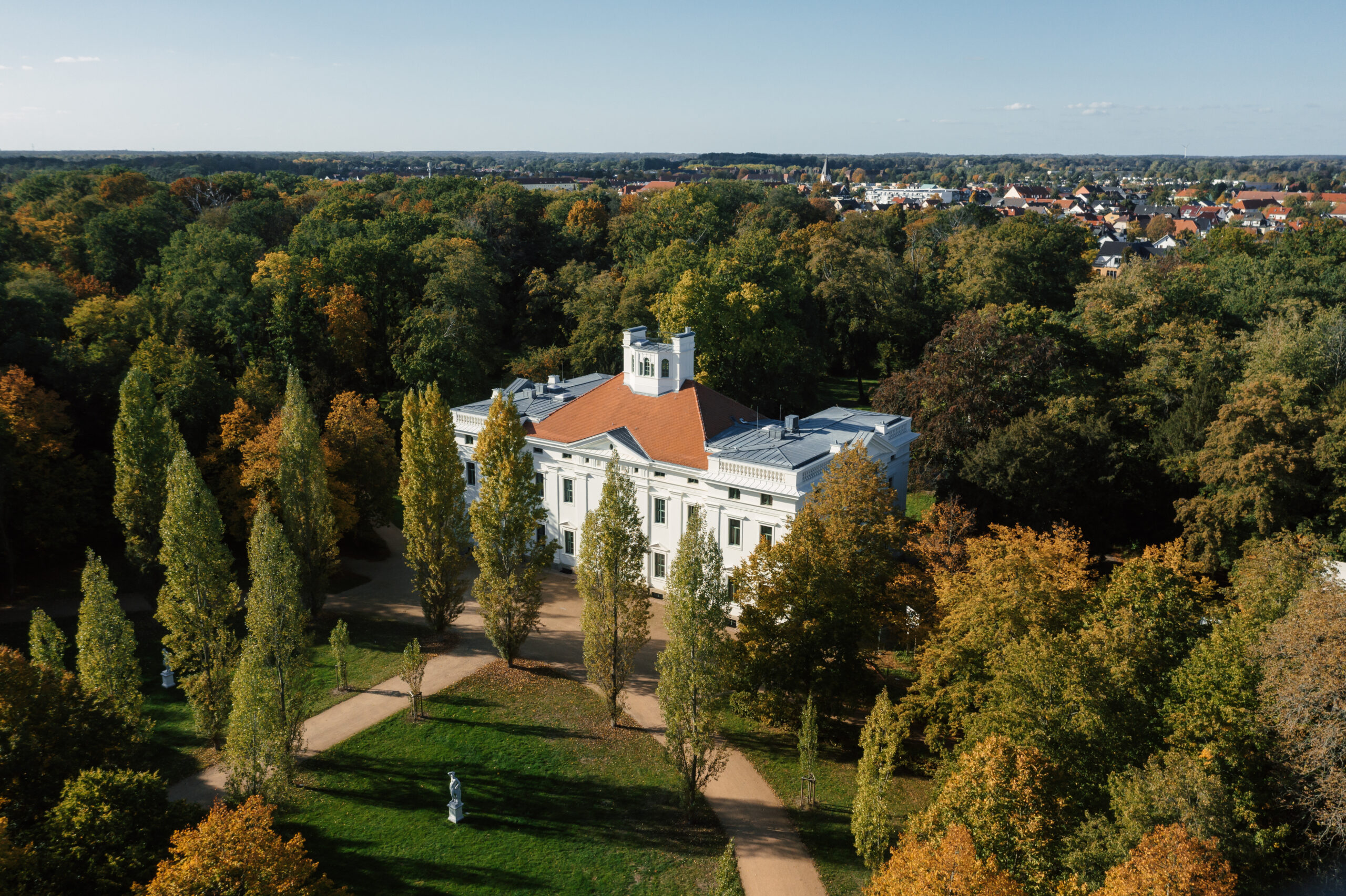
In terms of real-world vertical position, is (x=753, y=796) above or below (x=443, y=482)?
below

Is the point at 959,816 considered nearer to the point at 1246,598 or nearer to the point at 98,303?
the point at 1246,598

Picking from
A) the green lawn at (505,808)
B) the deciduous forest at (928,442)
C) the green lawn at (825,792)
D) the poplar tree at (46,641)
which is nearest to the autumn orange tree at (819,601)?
the deciduous forest at (928,442)

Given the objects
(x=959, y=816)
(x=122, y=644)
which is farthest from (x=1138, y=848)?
(x=122, y=644)

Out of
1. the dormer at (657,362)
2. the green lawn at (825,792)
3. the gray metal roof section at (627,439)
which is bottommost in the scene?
the green lawn at (825,792)

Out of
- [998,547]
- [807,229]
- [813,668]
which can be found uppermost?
[807,229]

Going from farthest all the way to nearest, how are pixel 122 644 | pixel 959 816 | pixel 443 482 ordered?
pixel 443 482 → pixel 122 644 → pixel 959 816

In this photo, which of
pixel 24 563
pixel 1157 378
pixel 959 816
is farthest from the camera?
pixel 1157 378

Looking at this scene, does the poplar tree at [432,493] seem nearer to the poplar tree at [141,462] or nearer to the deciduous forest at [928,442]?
the deciduous forest at [928,442]
